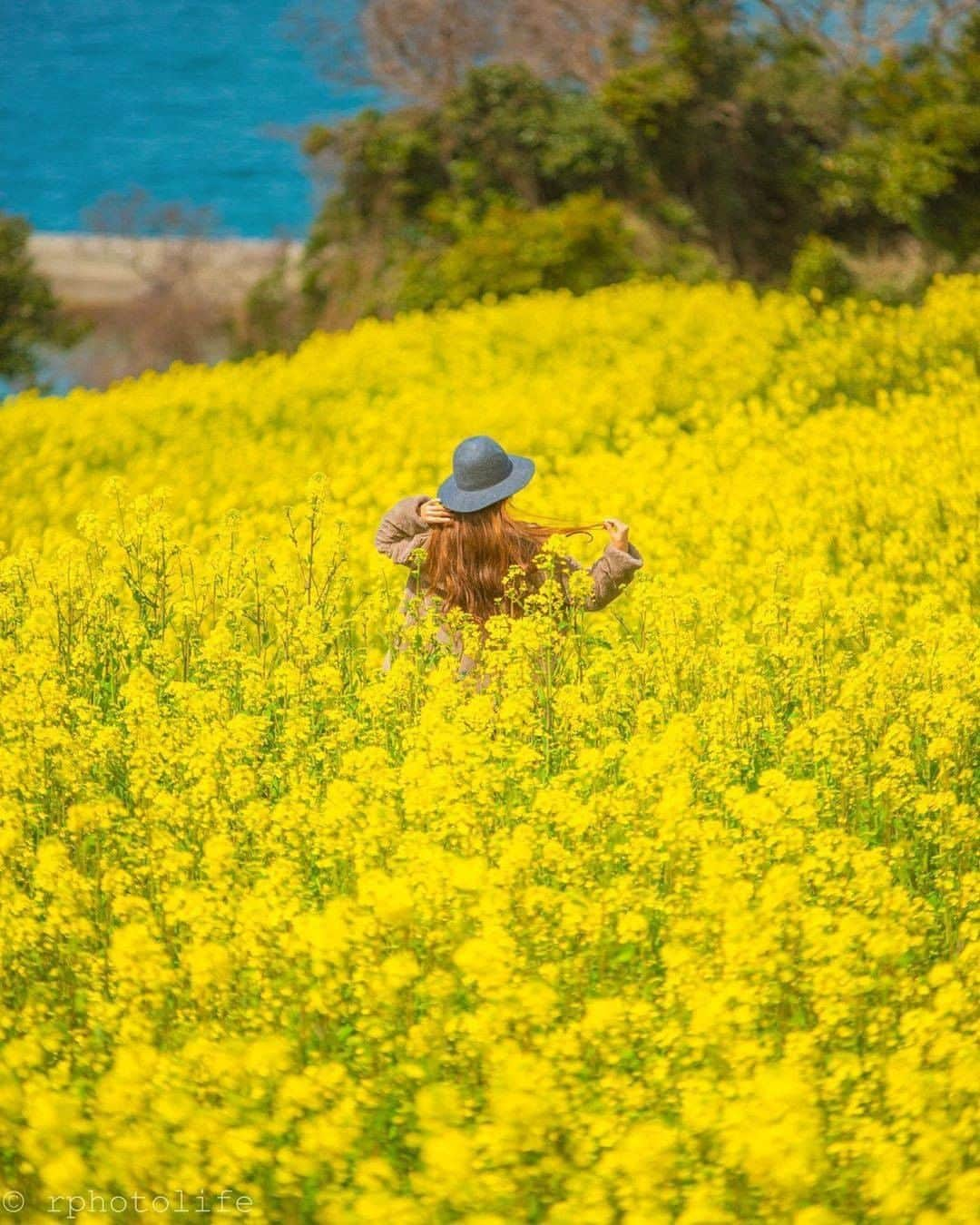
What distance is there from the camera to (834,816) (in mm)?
5262

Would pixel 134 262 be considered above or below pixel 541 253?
below

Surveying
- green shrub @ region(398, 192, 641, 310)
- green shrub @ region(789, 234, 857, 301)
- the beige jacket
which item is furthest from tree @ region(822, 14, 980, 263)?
the beige jacket

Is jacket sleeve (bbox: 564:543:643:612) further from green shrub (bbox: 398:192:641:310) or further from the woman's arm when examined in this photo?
green shrub (bbox: 398:192:641:310)

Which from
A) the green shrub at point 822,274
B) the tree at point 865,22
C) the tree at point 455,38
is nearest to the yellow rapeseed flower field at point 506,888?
the green shrub at point 822,274

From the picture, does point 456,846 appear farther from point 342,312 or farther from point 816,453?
point 342,312

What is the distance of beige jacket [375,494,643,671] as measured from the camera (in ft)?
19.0

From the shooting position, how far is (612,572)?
18.9 feet

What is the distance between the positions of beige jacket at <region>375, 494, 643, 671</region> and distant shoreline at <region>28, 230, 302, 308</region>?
22.3m

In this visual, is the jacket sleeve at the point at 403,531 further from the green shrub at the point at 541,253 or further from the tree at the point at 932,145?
the tree at the point at 932,145

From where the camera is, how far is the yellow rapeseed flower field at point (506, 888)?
3551 millimetres

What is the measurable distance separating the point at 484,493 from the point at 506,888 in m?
1.70

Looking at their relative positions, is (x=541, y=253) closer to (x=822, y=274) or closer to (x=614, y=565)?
(x=822, y=274)

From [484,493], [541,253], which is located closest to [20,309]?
[541,253]

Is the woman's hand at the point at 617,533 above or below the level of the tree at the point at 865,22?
above
